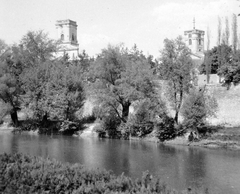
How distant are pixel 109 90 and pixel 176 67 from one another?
6.36 metres

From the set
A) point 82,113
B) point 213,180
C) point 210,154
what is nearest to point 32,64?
point 82,113

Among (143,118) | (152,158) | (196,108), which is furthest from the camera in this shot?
(143,118)

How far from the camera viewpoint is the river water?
695 inches

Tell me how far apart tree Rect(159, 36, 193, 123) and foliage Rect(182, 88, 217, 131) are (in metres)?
1.68

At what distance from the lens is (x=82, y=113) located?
39.8 meters

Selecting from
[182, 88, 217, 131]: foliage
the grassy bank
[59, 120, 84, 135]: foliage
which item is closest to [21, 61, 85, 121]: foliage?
[59, 120, 84, 135]: foliage

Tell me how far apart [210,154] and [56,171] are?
1495cm

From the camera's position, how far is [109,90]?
3331 centimetres

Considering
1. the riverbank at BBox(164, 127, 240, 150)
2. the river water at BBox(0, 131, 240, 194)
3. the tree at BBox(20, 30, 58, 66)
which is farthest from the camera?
the tree at BBox(20, 30, 58, 66)

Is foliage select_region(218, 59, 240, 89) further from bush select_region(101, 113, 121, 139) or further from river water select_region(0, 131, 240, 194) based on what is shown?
bush select_region(101, 113, 121, 139)

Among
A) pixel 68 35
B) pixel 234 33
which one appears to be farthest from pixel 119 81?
pixel 68 35

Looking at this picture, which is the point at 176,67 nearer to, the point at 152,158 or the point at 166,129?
the point at 166,129

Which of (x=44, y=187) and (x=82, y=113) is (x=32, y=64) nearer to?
(x=82, y=113)

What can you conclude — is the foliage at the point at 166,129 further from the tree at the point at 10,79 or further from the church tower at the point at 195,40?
the church tower at the point at 195,40
